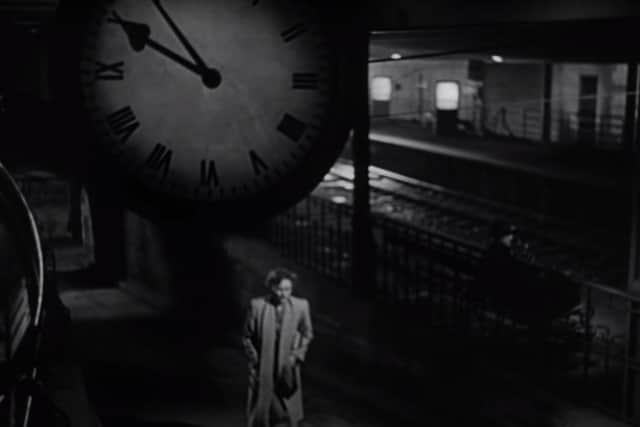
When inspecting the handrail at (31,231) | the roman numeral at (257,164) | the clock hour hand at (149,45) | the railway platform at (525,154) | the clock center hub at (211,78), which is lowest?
the railway platform at (525,154)

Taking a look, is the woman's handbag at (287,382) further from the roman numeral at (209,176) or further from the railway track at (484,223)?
the roman numeral at (209,176)

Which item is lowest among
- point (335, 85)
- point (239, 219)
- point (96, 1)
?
point (239, 219)

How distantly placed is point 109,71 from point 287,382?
7469mm

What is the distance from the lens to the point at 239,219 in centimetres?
281

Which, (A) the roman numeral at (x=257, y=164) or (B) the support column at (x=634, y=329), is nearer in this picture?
(A) the roman numeral at (x=257, y=164)

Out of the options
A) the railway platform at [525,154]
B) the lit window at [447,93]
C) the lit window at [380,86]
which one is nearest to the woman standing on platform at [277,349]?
the railway platform at [525,154]

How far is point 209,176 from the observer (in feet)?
9.14

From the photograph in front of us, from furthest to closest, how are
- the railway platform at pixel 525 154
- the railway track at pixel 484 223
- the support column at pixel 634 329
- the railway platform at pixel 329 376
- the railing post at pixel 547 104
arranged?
the railing post at pixel 547 104, the railway platform at pixel 525 154, the railway track at pixel 484 223, the railway platform at pixel 329 376, the support column at pixel 634 329

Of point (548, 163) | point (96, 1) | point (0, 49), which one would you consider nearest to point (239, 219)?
point (96, 1)

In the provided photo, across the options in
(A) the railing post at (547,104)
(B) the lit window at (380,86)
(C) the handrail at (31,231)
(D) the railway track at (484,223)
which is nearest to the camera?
(C) the handrail at (31,231)

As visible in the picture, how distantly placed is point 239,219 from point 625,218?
Result: 18.4m

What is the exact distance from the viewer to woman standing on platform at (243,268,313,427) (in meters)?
9.61

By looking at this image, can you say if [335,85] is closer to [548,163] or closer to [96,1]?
[96,1]

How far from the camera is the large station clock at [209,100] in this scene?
269 cm
